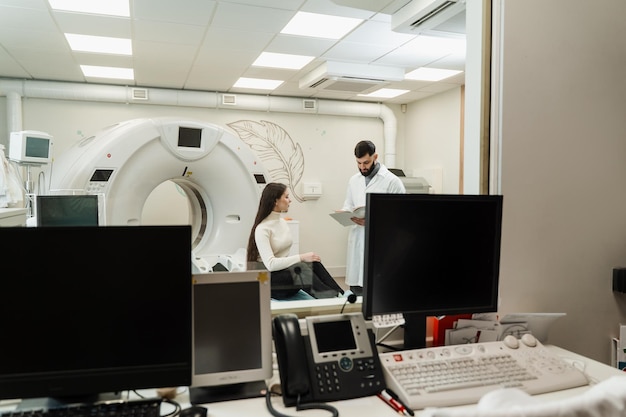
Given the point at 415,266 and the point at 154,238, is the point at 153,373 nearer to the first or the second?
Result: the point at 154,238

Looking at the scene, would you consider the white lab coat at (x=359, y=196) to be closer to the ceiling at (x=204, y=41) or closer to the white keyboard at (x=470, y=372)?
the ceiling at (x=204, y=41)

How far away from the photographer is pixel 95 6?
297cm

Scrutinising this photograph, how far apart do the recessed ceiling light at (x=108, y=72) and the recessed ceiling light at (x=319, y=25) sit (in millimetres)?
1918

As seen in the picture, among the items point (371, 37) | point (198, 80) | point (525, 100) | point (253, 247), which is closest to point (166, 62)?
point (198, 80)

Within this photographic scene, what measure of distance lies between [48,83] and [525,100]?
15.7 feet

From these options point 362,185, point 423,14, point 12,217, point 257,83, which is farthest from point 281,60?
point 12,217

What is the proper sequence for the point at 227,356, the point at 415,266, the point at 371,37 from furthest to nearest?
the point at 371,37 < the point at 415,266 < the point at 227,356

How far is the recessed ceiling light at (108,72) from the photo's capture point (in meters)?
4.43

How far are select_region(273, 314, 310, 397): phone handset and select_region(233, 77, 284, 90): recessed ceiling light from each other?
4.08m

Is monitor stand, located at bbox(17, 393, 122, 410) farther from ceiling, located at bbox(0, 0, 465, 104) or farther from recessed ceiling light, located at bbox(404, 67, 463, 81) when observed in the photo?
recessed ceiling light, located at bbox(404, 67, 463, 81)

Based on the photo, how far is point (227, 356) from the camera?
111cm

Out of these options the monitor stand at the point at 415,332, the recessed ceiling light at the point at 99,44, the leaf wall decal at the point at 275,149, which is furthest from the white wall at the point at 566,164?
the leaf wall decal at the point at 275,149

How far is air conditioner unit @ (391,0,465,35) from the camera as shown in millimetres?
2557

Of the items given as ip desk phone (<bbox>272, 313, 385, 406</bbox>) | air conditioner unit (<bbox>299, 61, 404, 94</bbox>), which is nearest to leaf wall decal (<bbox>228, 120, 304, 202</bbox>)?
air conditioner unit (<bbox>299, 61, 404, 94</bbox>)
